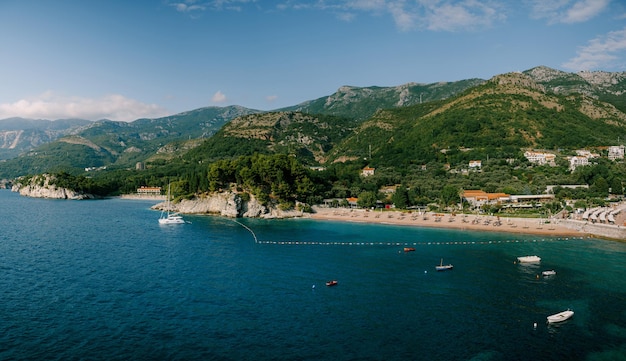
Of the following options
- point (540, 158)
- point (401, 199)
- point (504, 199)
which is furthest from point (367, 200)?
point (540, 158)

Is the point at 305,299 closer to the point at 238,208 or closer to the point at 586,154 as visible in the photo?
the point at 238,208

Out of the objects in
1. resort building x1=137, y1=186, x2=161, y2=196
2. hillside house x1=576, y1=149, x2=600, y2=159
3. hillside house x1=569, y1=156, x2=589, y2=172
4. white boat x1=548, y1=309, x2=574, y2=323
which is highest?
hillside house x1=576, y1=149, x2=600, y2=159

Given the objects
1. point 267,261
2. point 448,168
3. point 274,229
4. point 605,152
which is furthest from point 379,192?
point 605,152

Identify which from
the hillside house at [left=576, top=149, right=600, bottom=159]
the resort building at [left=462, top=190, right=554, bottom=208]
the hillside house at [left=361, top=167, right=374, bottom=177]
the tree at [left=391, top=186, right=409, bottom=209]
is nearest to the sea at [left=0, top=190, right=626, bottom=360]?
the resort building at [left=462, top=190, right=554, bottom=208]

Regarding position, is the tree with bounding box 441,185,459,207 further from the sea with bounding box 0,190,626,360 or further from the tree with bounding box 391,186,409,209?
the sea with bounding box 0,190,626,360

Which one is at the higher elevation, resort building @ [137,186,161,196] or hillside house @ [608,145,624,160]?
hillside house @ [608,145,624,160]

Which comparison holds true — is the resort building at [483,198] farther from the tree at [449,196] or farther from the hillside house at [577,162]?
the hillside house at [577,162]

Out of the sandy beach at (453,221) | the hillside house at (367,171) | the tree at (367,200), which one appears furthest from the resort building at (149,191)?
the tree at (367,200)

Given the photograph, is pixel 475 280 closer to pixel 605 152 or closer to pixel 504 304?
pixel 504 304
